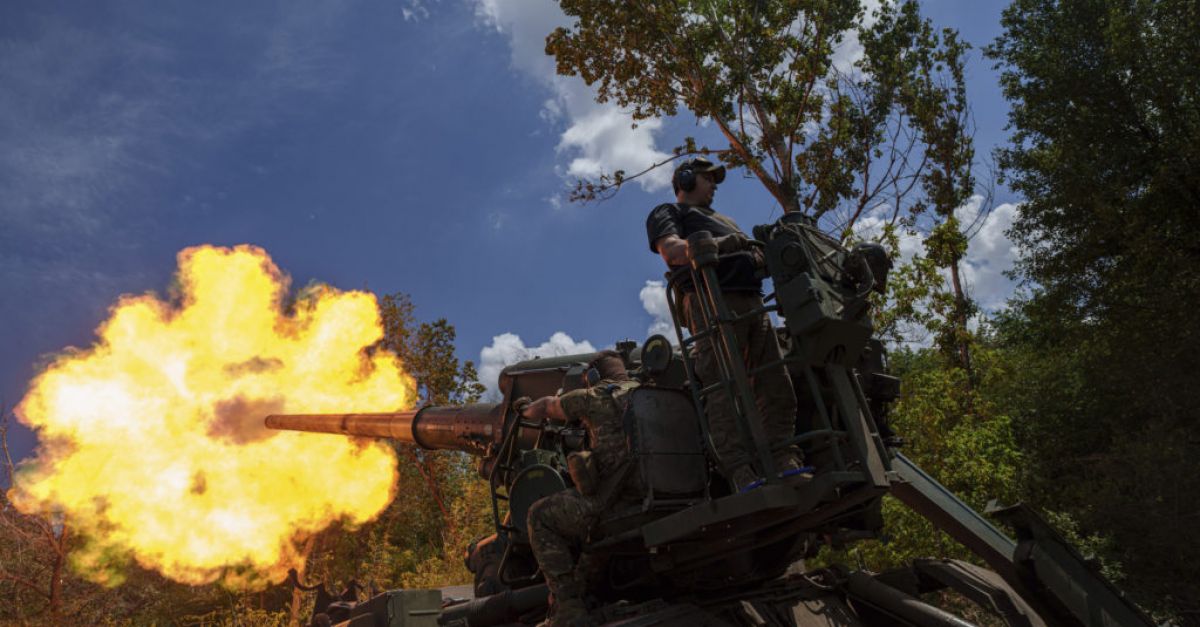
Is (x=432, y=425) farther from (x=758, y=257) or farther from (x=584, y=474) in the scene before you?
(x=758, y=257)

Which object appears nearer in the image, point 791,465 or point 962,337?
point 791,465

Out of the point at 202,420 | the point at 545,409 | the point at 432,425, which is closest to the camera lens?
the point at 545,409

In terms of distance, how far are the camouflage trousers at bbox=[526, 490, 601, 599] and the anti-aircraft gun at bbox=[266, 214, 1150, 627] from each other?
0.49ft

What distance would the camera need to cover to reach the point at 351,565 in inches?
1108

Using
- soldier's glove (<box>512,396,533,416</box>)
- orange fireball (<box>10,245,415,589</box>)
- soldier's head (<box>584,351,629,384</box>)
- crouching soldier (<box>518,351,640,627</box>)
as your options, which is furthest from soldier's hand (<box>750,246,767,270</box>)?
orange fireball (<box>10,245,415,589</box>)

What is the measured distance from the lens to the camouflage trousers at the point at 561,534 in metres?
5.46

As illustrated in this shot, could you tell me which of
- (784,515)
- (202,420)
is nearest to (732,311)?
(784,515)

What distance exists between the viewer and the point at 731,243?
16.9ft

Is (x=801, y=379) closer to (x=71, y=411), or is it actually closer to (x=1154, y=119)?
(x=71, y=411)

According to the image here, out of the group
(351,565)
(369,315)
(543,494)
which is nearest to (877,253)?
(543,494)

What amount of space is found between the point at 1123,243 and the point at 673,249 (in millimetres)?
20598

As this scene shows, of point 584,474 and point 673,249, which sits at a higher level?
point 673,249

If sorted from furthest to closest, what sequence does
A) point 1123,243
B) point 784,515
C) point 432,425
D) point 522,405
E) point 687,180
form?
point 1123,243, point 432,425, point 522,405, point 687,180, point 784,515

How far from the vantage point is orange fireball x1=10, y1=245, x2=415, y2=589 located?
14.3 m
